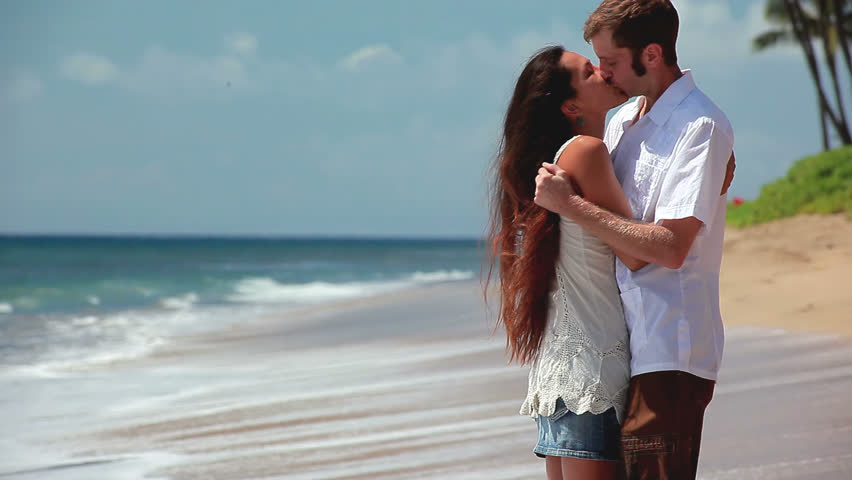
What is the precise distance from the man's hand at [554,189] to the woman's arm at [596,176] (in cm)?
3

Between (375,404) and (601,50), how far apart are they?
4.11 metres

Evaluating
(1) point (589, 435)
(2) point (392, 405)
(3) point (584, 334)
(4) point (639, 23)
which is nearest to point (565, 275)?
(3) point (584, 334)

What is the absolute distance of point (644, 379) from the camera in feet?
7.26

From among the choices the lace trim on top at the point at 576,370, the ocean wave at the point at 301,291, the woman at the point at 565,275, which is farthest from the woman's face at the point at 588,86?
the ocean wave at the point at 301,291

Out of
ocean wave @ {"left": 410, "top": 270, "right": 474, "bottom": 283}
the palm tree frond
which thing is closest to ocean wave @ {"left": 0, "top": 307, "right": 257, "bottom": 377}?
ocean wave @ {"left": 410, "top": 270, "right": 474, "bottom": 283}

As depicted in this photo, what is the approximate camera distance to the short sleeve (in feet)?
6.98

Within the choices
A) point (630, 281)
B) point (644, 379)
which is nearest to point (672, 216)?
point (630, 281)

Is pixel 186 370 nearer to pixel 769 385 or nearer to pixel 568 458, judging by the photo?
pixel 769 385

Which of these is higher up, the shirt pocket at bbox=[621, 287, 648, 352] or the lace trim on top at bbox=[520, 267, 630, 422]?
the shirt pocket at bbox=[621, 287, 648, 352]

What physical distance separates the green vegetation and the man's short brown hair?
12441mm

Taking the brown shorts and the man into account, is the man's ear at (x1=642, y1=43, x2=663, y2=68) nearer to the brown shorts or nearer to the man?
the man

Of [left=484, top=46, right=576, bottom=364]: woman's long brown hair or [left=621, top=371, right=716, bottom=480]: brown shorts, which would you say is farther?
[left=484, top=46, right=576, bottom=364]: woman's long brown hair

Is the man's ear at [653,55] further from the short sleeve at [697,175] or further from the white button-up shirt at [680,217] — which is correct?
the short sleeve at [697,175]

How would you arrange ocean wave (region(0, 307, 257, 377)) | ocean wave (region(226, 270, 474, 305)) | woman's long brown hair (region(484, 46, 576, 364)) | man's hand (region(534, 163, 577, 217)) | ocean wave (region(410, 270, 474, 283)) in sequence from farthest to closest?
ocean wave (region(410, 270, 474, 283)) → ocean wave (region(226, 270, 474, 305)) → ocean wave (region(0, 307, 257, 377)) → woman's long brown hair (region(484, 46, 576, 364)) → man's hand (region(534, 163, 577, 217))
